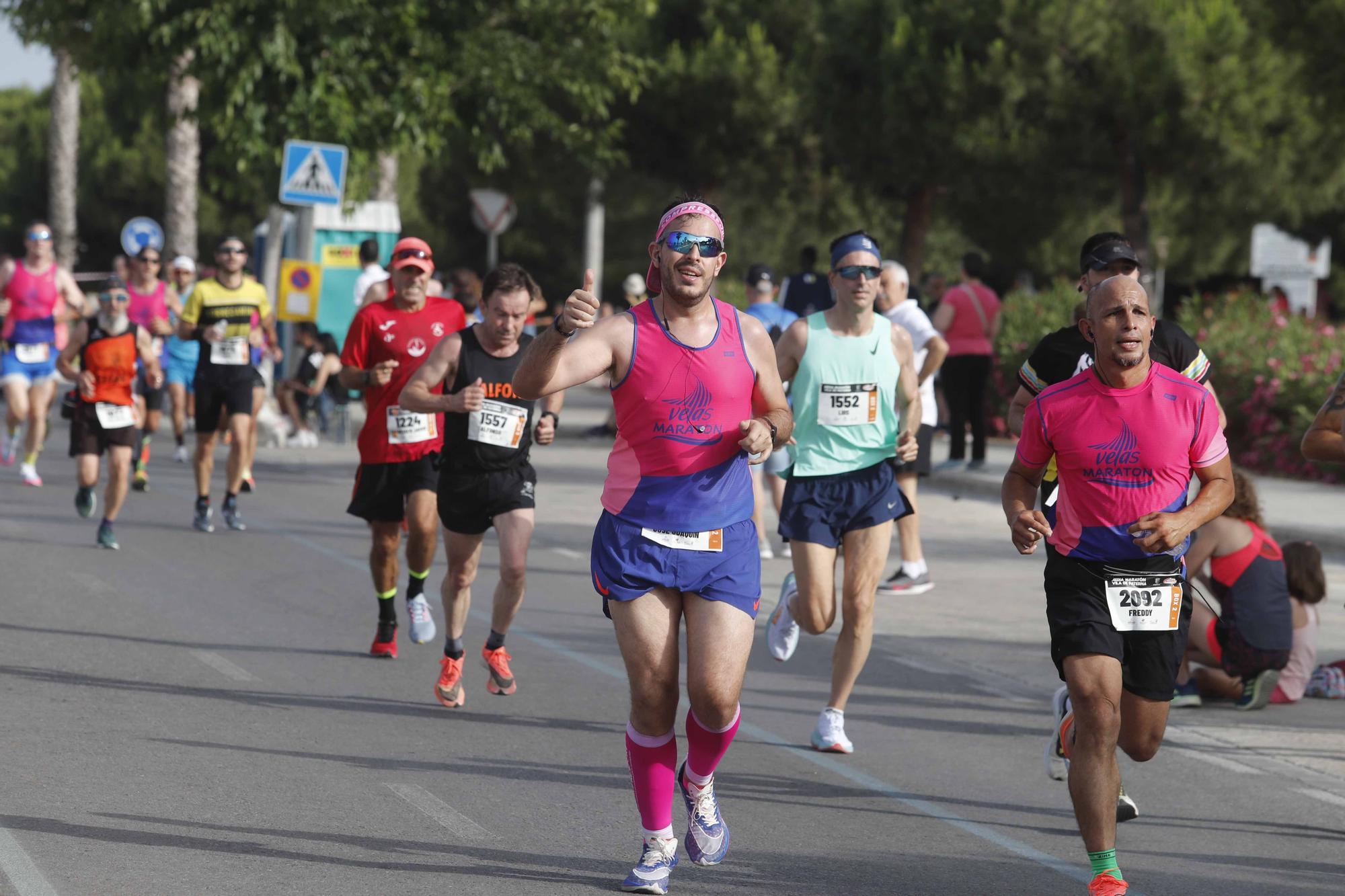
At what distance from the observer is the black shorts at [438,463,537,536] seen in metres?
8.34

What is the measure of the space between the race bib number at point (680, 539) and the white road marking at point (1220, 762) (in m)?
3.02

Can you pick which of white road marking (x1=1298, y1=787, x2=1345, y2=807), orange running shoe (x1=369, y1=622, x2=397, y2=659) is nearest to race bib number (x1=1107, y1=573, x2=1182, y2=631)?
white road marking (x1=1298, y1=787, x2=1345, y2=807)

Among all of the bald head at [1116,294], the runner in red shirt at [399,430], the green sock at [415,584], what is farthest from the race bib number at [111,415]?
the bald head at [1116,294]

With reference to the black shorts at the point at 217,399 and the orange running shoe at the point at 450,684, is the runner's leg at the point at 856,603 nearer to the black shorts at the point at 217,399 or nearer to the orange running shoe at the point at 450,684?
the orange running shoe at the point at 450,684

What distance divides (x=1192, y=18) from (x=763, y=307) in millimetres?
14022

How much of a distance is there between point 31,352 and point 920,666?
391 inches

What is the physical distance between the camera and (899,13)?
95.1ft

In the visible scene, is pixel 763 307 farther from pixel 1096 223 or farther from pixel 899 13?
pixel 1096 223

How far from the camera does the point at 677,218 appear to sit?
568cm

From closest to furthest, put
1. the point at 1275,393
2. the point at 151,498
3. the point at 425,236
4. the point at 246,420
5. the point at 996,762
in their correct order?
1. the point at 996,762
2. the point at 246,420
3. the point at 151,498
4. the point at 1275,393
5. the point at 425,236

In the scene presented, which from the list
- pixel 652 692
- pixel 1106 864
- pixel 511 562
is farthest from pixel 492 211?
pixel 1106 864

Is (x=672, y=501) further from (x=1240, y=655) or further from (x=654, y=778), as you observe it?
(x=1240, y=655)

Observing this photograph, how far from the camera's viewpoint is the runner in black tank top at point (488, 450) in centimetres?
827

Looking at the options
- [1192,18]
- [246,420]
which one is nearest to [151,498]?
[246,420]
